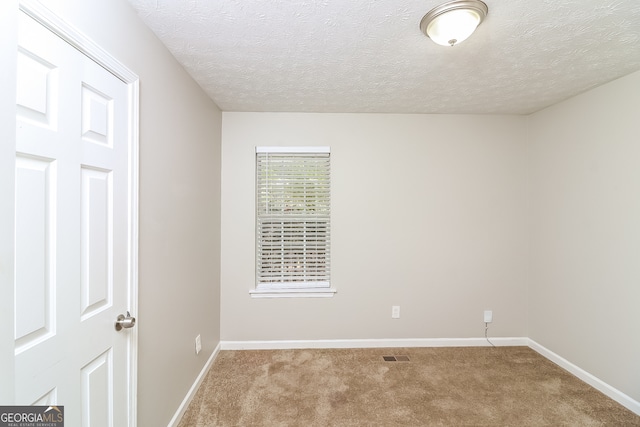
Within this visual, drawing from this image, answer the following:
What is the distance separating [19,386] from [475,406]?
2611 millimetres

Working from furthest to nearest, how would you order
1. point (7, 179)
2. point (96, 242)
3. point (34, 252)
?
point (96, 242), point (34, 252), point (7, 179)

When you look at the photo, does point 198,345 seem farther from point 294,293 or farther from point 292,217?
point 292,217

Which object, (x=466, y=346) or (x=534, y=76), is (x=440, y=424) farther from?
(x=534, y=76)

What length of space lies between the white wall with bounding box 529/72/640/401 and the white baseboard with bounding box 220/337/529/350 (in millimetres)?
394

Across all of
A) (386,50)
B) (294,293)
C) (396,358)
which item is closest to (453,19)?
(386,50)

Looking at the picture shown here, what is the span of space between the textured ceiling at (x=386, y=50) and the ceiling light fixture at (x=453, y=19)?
0.05 m

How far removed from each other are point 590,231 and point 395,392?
217 cm

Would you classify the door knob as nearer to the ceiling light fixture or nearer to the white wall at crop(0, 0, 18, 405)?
the white wall at crop(0, 0, 18, 405)

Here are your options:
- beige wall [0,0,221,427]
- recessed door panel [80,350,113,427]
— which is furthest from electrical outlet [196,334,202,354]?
recessed door panel [80,350,113,427]

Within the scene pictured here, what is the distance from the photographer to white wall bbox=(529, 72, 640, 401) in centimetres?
197

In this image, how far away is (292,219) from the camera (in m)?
2.86

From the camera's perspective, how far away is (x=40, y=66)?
901mm

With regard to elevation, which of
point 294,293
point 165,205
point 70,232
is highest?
point 165,205

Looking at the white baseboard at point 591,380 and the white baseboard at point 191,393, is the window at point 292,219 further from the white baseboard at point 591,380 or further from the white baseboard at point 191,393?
the white baseboard at point 591,380
